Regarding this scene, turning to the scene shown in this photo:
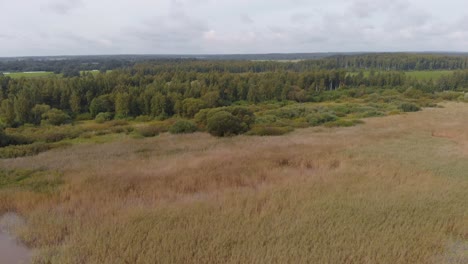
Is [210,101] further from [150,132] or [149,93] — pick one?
[150,132]

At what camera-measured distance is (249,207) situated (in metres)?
10.5

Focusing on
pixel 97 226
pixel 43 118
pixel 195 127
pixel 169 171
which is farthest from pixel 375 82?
pixel 97 226

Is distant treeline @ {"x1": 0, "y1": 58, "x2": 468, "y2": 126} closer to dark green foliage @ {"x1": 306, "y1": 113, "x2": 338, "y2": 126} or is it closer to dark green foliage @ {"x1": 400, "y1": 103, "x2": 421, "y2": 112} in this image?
dark green foliage @ {"x1": 306, "y1": 113, "x2": 338, "y2": 126}

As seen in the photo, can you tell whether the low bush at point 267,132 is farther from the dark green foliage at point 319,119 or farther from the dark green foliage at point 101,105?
the dark green foliage at point 101,105

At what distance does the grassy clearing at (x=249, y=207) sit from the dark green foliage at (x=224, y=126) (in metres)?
8.10

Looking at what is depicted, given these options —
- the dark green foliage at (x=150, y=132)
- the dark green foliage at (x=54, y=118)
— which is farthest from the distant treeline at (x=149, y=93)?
the dark green foliage at (x=150, y=132)

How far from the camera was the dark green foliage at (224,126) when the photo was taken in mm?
27078

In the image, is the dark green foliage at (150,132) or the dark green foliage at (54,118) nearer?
the dark green foliage at (150,132)

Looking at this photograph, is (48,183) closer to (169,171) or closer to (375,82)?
(169,171)

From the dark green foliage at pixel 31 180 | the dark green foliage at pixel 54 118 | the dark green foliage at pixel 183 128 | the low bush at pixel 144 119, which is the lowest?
the low bush at pixel 144 119

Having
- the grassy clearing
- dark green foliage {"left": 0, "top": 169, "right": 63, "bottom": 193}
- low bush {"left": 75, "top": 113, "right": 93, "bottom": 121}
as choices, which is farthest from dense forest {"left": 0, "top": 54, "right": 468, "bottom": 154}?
dark green foliage {"left": 0, "top": 169, "right": 63, "bottom": 193}

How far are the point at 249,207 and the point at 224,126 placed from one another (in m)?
16.9

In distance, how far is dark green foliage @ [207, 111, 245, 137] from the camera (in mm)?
27078

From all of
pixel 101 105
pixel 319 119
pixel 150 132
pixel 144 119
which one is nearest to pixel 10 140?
pixel 150 132
